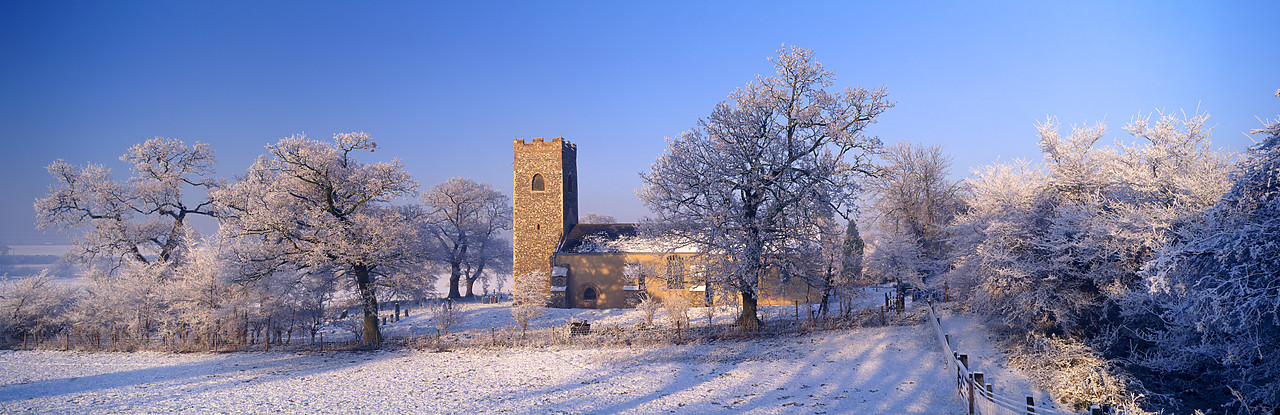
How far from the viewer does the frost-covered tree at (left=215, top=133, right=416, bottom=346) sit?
73.3ft

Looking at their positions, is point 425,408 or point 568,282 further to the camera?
point 568,282

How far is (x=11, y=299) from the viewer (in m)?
27.0

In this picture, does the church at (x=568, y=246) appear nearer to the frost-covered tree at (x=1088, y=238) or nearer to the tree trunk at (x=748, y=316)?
the tree trunk at (x=748, y=316)

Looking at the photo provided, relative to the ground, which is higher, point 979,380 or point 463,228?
point 463,228

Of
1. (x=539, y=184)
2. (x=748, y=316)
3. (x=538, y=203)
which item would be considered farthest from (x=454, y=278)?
(x=748, y=316)

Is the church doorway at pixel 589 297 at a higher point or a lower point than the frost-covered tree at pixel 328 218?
lower

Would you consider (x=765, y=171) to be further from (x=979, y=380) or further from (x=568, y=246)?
(x=568, y=246)

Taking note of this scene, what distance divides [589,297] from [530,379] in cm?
2072

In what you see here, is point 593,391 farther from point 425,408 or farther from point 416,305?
point 416,305

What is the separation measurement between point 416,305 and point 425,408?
3155 centimetres

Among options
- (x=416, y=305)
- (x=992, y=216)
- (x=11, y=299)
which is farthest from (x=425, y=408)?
(x=416, y=305)

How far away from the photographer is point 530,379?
57.0 ft

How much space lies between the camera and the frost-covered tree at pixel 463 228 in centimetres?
4669

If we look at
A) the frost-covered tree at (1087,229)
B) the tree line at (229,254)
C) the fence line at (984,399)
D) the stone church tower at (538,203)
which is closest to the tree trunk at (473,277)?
the stone church tower at (538,203)
